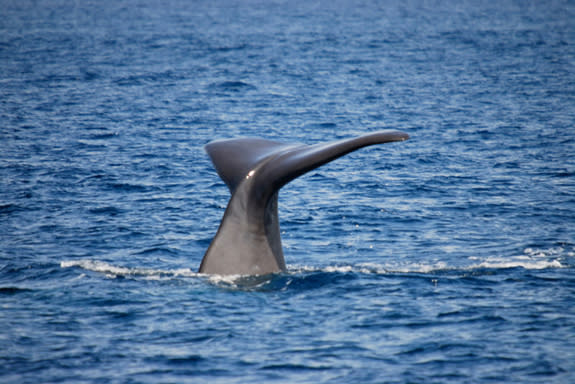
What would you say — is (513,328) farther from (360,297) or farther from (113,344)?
(113,344)

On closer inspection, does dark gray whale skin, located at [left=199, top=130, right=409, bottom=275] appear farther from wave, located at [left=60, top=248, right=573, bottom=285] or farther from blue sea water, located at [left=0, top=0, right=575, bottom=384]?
wave, located at [left=60, top=248, right=573, bottom=285]

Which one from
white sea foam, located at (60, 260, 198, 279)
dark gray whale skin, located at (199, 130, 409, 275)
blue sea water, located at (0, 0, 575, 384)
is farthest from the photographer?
white sea foam, located at (60, 260, 198, 279)

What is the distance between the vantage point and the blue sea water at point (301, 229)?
980 centimetres

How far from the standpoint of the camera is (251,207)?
10664 mm

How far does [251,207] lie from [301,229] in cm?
586

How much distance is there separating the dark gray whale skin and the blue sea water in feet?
1.35

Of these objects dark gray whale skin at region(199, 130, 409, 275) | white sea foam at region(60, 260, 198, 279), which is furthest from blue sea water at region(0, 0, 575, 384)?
dark gray whale skin at region(199, 130, 409, 275)

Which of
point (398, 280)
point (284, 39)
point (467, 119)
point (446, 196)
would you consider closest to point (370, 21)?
point (284, 39)

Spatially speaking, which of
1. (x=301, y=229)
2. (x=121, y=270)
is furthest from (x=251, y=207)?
(x=301, y=229)

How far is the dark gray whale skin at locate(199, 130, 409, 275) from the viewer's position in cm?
1051

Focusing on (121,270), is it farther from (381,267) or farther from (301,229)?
(301,229)

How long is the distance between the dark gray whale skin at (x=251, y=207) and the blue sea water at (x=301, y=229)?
0.41 metres

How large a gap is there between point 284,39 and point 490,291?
54.8 metres

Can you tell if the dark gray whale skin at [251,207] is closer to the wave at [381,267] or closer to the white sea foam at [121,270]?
the wave at [381,267]
